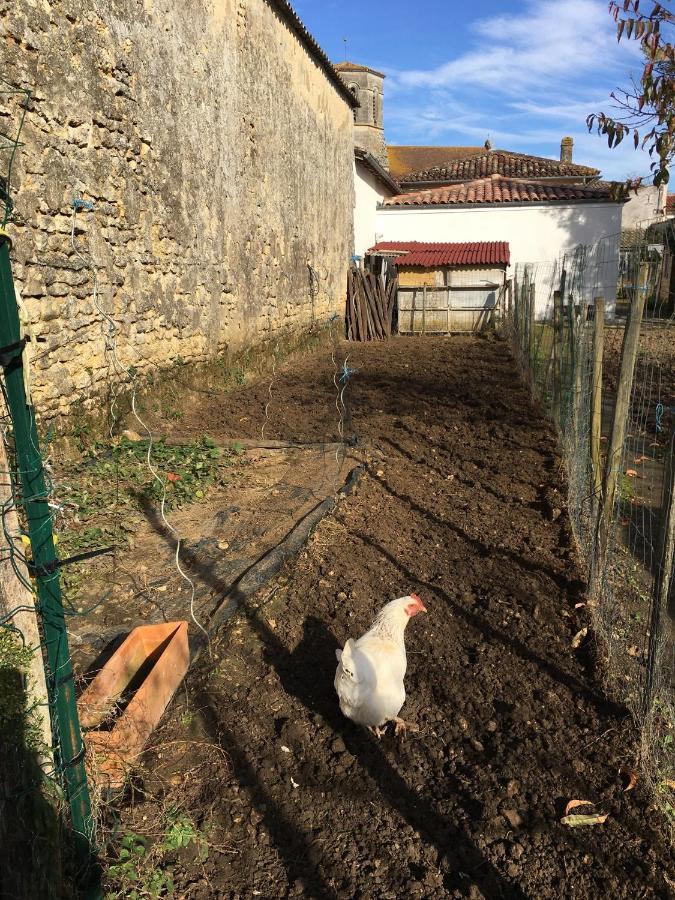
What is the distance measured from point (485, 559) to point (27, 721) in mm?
3204

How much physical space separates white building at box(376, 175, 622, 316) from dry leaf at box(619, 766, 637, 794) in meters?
20.0

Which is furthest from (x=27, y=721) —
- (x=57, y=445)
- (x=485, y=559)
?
(x=57, y=445)

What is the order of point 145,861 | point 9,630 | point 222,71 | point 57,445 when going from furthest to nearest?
point 222,71, point 57,445, point 145,861, point 9,630

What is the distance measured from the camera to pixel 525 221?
2186 centimetres

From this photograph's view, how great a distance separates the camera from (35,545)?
5.51 feet

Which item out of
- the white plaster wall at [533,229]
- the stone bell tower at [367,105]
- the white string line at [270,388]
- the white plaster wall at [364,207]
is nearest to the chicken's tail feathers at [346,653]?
the white string line at [270,388]

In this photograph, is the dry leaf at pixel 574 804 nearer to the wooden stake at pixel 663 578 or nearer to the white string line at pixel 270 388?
the wooden stake at pixel 663 578

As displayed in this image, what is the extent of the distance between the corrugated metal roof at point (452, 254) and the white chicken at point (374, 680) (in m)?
16.0

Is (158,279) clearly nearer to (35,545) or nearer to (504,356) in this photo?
(35,545)

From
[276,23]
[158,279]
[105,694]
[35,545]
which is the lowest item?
[105,694]

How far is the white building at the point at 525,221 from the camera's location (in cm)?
2117

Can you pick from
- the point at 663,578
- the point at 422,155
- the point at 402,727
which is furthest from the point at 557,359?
the point at 422,155

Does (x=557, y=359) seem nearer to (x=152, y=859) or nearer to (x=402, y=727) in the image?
(x=402, y=727)

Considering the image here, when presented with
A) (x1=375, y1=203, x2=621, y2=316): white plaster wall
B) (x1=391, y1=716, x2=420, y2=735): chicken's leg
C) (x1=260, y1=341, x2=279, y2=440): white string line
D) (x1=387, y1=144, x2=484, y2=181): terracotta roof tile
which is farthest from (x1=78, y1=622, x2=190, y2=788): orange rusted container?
(x1=387, y1=144, x2=484, y2=181): terracotta roof tile
